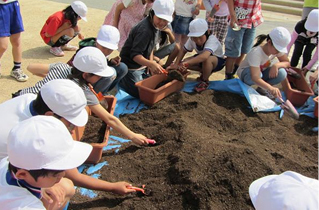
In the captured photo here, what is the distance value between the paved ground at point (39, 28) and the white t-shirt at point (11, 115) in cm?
163

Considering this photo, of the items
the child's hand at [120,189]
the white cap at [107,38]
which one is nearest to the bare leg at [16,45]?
the white cap at [107,38]

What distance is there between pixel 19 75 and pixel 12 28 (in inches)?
22.7

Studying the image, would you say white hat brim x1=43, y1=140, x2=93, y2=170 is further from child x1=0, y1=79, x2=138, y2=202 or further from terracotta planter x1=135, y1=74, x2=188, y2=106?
terracotta planter x1=135, y1=74, x2=188, y2=106

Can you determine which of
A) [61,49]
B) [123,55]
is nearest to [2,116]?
[123,55]

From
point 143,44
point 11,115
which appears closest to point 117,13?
point 143,44

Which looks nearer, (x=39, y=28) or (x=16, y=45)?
(x=16, y=45)

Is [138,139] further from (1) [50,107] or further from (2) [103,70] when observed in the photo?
(1) [50,107]

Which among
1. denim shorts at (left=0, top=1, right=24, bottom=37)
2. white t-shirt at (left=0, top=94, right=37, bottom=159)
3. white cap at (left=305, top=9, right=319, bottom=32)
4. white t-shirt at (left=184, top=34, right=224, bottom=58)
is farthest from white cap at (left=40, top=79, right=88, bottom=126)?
white cap at (left=305, top=9, right=319, bottom=32)

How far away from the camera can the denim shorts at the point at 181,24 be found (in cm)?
439

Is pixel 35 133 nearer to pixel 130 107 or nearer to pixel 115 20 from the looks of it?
pixel 130 107

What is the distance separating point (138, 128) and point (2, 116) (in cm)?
143

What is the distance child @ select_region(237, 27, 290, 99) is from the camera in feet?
11.2

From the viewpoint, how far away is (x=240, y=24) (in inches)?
155

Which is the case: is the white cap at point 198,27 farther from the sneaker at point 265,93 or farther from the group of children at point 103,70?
the sneaker at point 265,93
